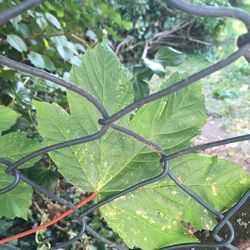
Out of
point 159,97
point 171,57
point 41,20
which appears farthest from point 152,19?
point 159,97

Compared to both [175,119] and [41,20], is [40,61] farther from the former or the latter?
[175,119]

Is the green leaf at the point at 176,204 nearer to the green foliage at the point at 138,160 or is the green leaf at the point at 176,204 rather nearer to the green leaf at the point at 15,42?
the green foliage at the point at 138,160

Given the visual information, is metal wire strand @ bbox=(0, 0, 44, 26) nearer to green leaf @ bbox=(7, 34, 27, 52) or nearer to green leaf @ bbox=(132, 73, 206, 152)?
green leaf @ bbox=(132, 73, 206, 152)

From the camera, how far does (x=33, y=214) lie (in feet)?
4.17

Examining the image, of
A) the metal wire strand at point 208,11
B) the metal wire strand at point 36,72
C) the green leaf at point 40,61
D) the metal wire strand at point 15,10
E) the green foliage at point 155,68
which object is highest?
the metal wire strand at point 15,10

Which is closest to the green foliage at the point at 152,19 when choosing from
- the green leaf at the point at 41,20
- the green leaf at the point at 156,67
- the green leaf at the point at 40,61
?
the green leaf at the point at 41,20

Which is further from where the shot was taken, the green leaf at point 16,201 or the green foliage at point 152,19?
the green foliage at point 152,19

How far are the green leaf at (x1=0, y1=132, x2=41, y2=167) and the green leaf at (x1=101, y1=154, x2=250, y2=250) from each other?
0.10 m

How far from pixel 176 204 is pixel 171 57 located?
1.41ft

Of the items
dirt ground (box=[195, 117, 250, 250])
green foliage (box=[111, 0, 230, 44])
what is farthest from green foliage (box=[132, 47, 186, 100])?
green foliage (box=[111, 0, 230, 44])

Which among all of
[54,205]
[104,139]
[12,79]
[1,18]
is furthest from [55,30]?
[1,18]

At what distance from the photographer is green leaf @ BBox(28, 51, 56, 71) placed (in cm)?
107

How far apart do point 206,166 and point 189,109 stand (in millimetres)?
62

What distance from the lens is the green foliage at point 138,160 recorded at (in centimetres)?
41
